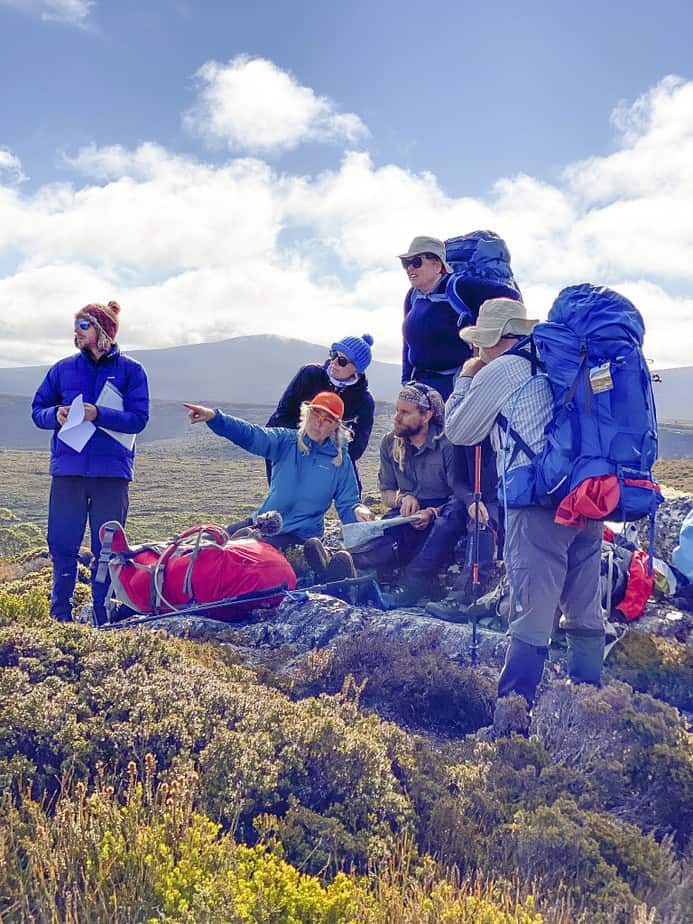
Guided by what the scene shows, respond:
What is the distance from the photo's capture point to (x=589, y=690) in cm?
371

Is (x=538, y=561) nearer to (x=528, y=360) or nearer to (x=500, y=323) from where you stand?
(x=528, y=360)

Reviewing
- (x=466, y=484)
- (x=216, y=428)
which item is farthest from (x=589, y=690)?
(x=216, y=428)

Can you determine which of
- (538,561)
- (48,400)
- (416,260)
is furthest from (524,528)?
(48,400)

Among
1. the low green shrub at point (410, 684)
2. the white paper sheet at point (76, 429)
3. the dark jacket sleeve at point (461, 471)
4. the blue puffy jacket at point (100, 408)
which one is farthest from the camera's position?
the dark jacket sleeve at point (461, 471)

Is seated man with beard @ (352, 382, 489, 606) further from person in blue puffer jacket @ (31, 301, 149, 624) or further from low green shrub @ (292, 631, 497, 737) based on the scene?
person in blue puffer jacket @ (31, 301, 149, 624)

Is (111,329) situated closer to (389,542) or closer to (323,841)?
(389,542)

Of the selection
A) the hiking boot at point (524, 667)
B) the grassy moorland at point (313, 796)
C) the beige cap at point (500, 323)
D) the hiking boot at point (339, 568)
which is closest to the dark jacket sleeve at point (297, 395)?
the hiking boot at point (339, 568)

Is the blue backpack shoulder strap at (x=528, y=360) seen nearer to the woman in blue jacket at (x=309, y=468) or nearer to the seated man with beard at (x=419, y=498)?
the seated man with beard at (x=419, y=498)

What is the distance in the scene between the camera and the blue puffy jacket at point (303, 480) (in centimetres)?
593

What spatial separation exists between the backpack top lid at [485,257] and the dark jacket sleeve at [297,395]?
1587 millimetres

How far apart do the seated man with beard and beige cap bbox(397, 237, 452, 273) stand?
1.03m

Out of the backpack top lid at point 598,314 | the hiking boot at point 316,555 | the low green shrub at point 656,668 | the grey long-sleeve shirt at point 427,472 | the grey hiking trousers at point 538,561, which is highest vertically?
the backpack top lid at point 598,314

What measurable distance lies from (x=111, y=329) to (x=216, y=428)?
1.06 metres

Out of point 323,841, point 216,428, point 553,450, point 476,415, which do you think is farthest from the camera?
point 216,428
